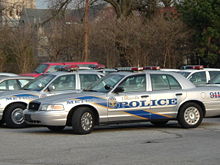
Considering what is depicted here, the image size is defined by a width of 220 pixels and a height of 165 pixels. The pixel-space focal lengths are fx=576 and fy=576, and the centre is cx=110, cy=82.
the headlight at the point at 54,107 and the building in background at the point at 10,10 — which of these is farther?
the building in background at the point at 10,10

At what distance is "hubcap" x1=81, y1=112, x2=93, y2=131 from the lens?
42.5 feet

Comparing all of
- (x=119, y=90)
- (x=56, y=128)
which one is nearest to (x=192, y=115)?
(x=119, y=90)

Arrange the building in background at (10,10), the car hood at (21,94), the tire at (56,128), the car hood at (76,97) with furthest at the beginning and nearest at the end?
the building in background at (10,10) < the car hood at (21,94) < the tire at (56,128) < the car hood at (76,97)

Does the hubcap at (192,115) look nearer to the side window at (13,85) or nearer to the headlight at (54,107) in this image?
the headlight at (54,107)

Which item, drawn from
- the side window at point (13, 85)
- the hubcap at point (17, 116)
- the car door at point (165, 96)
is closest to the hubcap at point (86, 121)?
the car door at point (165, 96)

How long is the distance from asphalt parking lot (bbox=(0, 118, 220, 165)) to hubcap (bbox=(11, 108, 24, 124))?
0.58 meters

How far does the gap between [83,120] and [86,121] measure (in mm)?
89

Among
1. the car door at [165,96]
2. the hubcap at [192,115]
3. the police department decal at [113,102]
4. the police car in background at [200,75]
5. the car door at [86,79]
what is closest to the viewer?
the police department decal at [113,102]

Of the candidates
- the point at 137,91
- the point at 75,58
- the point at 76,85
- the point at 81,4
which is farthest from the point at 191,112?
the point at 75,58

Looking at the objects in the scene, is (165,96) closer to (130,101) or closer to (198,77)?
(130,101)

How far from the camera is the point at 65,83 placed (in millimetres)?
15820

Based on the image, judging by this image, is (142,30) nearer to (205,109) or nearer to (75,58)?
(75,58)

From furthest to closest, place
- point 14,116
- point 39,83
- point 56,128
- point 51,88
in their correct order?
point 39,83
point 51,88
point 14,116
point 56,128

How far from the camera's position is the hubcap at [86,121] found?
42.5 ft
